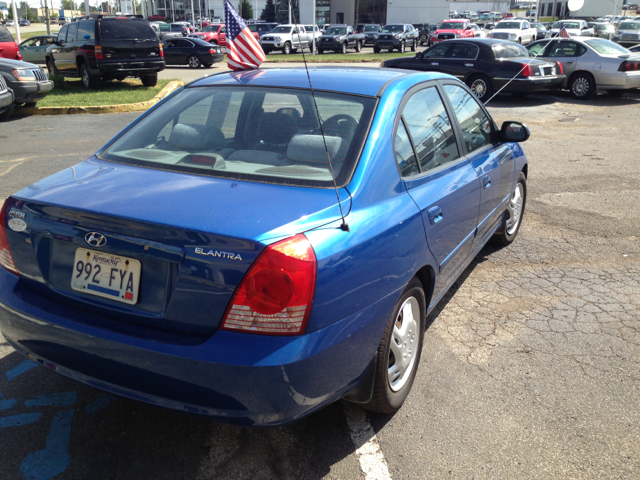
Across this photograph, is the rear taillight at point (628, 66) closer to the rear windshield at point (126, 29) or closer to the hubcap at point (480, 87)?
the hubcap at point (480, 87)

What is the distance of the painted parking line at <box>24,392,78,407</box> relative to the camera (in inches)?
116

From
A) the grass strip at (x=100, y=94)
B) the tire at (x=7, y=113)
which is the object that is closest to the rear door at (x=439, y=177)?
the tire at (x=7, y=113)

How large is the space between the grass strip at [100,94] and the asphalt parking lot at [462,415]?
1116cm

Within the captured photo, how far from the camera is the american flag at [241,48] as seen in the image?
411 cm

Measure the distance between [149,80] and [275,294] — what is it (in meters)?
16.7

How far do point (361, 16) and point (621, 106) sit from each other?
54928 millimetres

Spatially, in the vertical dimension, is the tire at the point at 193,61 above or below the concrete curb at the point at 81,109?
above

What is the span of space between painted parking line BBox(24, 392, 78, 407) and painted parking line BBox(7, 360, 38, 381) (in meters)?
0.28

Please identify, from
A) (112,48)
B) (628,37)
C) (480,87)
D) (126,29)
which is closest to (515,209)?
(480,87)

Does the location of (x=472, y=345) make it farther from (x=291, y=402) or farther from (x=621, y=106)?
(x=621, y=106)

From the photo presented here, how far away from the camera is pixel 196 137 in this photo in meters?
3.15

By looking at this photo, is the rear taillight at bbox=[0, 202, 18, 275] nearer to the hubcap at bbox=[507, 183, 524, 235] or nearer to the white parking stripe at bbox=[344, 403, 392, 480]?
the white parking stripe at bbox=[344, 403, 392, 480]

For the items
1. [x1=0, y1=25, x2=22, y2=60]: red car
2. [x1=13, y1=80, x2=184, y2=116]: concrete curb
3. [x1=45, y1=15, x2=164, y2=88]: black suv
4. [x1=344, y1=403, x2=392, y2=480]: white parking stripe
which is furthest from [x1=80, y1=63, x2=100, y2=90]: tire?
[x1=344, y1=403, x2=392, y2=480]: white parking stripe

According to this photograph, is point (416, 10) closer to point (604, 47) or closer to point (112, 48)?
→ point (604, 47)
